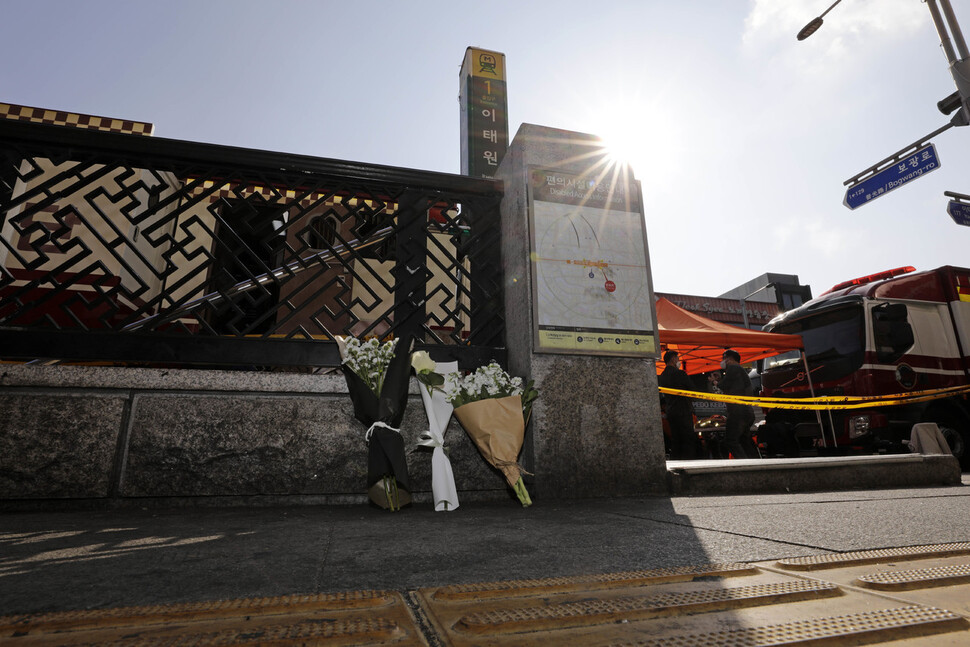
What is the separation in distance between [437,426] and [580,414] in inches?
41.2

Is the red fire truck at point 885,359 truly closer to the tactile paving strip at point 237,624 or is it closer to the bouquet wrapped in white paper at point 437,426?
the bouquet wrapped in white paper at point 437,426

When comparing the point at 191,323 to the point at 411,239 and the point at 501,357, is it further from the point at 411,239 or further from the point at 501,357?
the point at 501,357

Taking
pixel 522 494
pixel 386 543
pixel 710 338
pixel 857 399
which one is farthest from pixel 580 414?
pixel 857 399

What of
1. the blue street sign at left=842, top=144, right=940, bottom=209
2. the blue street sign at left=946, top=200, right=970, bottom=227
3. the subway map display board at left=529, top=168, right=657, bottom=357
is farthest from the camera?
the blue street sign at left=946, top=200, right=970, bottom=227

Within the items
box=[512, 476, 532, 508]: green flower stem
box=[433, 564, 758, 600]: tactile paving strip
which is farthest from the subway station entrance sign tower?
box=[433, 564, 758, 600]: tactile paving strip

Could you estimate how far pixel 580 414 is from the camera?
3570 millimetres

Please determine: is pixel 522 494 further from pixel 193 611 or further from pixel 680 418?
pixel 680 418

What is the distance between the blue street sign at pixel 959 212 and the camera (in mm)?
10234

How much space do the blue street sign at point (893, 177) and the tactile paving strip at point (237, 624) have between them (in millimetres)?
12596

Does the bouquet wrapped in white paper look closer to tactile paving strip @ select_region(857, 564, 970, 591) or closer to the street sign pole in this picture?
tactile paving strip @ select_region(857, 564, 970, 591)

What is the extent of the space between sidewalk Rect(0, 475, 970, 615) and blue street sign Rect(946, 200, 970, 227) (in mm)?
10317

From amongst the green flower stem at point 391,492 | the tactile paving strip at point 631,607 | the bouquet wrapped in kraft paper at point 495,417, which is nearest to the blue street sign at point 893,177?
the bouquet wrapped in kraft paper at point 495,417

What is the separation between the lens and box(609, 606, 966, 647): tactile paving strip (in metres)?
0.95

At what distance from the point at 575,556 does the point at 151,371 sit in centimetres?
280
